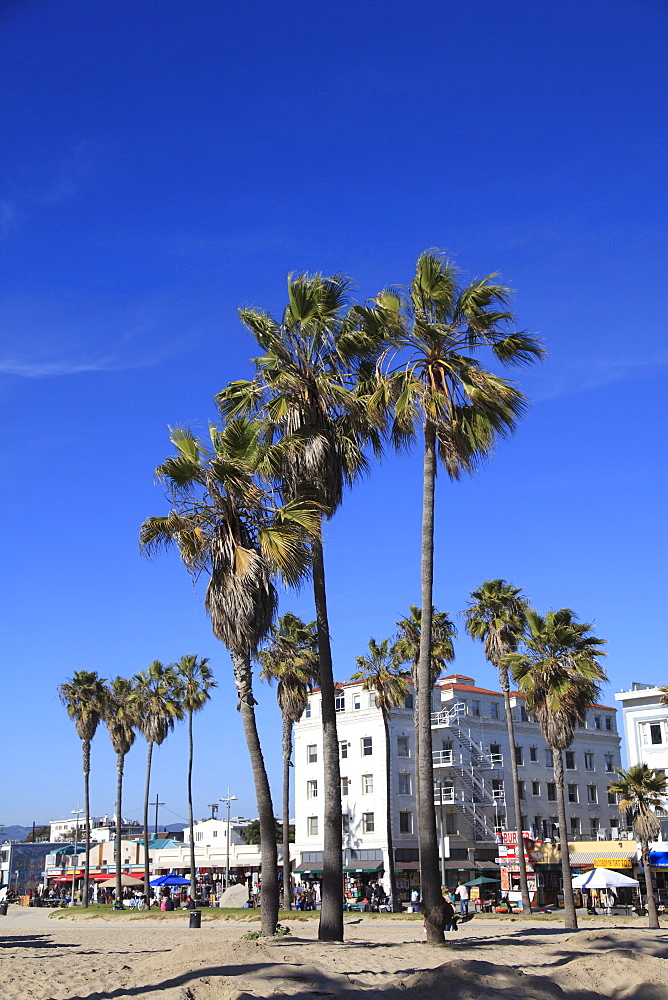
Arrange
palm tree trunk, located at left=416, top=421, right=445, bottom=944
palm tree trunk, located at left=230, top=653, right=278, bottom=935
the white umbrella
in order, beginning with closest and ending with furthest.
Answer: palm tree trunk, located at left=416, top=421, right=445, bottom=944, palm tree trunk, located at left=230, top=653, right=278, bottom=935, the white umbrella

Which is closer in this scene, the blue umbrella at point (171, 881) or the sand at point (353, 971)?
the sand at point (353, 971)

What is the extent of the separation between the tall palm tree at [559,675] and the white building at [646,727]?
2463cm

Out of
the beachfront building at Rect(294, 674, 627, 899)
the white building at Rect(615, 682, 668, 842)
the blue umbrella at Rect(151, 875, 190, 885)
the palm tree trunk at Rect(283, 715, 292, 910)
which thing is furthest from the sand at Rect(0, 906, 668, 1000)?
the white building at Rect(615, 682, 668, 842)

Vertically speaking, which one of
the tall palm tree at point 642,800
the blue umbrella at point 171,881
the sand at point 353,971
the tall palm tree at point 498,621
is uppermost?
the tall palm tree at point 498,621

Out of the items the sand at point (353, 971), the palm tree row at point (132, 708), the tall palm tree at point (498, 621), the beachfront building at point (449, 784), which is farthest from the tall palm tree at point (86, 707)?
the sand at point (353, 971)

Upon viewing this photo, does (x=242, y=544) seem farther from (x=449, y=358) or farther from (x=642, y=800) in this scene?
(x=642, y=800)

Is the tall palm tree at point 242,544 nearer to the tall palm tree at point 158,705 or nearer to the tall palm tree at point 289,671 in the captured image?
the tall palm tree at point 289,671

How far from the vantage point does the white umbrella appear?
40781mm

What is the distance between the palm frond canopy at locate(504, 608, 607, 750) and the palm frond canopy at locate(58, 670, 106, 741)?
124 feet

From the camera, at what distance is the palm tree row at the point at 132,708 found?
60.6 meters

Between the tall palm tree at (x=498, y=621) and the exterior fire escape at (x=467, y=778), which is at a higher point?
the tall palm tree at (x=498, y=621)

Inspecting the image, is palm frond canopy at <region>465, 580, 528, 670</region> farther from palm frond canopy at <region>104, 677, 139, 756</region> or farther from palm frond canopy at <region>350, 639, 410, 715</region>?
palm frond canopy at <region>104, 677, 139, 756</region>

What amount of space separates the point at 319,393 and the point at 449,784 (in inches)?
1612

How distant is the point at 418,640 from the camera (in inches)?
1918
